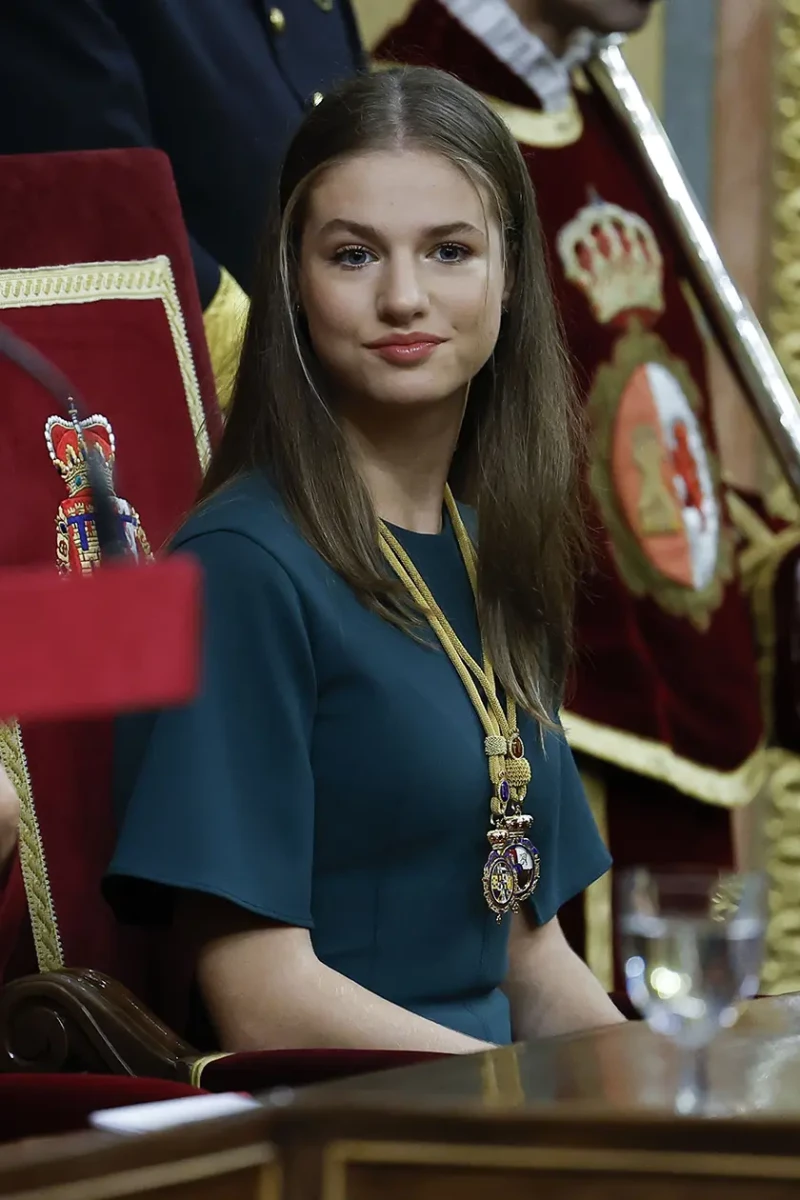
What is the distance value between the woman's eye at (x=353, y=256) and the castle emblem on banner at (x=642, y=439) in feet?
2.45

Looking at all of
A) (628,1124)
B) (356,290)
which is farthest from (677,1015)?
(356,290)

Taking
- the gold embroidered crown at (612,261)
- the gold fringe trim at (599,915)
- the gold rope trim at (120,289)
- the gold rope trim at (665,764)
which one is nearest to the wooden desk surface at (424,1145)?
the gold rope trim at (120,289)

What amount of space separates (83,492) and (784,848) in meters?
1.43

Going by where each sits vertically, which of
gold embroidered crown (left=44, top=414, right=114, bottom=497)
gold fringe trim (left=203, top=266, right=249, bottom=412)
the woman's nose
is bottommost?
gold embroidered crown (left=44, top=414, right=114, bottom=497)

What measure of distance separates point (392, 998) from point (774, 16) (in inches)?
74.2

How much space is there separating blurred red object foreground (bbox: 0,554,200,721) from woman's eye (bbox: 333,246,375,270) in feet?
A: 2.58

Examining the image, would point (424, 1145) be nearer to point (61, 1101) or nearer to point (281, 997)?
point (61, 1101)

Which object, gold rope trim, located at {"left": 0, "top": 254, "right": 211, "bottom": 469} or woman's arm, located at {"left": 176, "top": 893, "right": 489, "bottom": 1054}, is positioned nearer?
woman's arm, located at {"left": 176, "top": 893, "right": 489, "bottom": 1054}

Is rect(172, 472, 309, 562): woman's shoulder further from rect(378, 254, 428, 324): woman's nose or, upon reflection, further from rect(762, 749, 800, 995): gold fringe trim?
rect(762, 749, 800, 995): gold fringe trim

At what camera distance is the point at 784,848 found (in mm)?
2635

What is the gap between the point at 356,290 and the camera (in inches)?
52.7

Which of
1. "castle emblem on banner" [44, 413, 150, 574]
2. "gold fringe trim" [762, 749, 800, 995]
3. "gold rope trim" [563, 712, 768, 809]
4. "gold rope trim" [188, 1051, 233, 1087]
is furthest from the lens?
"gold fringe trim" [762, 749, 800, 995]

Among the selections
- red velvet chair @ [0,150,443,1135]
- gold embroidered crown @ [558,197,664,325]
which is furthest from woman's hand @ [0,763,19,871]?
gold embroidered crown @ [558,197,664,325]

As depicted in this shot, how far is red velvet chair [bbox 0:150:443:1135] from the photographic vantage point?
127 cm
